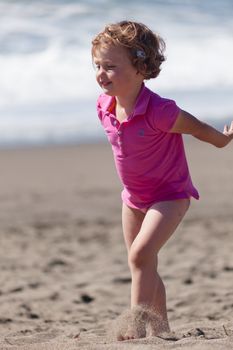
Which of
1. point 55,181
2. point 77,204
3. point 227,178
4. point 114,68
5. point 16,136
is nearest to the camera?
point 114,68

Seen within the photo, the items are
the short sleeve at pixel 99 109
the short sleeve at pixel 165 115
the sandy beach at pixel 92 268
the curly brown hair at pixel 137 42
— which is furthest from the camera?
the sandy beach at pixel 92 268

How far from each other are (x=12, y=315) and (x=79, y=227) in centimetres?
471

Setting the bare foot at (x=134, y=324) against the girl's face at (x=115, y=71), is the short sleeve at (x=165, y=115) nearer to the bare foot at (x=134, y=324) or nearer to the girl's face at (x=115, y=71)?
the girl's face at (x=115, y=71)

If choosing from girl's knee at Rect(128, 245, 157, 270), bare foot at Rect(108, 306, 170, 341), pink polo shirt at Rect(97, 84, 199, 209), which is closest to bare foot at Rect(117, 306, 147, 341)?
bare foot at Rect(108, 306, 170, 341)

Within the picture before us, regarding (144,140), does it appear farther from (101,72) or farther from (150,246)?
(150,246)

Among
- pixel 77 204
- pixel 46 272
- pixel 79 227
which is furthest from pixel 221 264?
pixel 77 204

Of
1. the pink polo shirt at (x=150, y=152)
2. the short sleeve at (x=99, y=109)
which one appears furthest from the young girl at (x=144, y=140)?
the short sleeve at (x=99, y=109)

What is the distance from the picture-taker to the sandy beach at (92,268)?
560 cm

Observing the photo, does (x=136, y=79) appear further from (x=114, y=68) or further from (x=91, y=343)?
(x=91, y=343)

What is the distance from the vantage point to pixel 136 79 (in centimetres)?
508

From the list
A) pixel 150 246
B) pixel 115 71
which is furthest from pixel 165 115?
pixel 150 246

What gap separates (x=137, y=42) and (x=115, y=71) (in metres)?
0.19

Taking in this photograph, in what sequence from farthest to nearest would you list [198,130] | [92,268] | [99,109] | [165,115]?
[92,268] < [99,109] < [198,130] < [165,115]

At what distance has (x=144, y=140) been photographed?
4.97m
